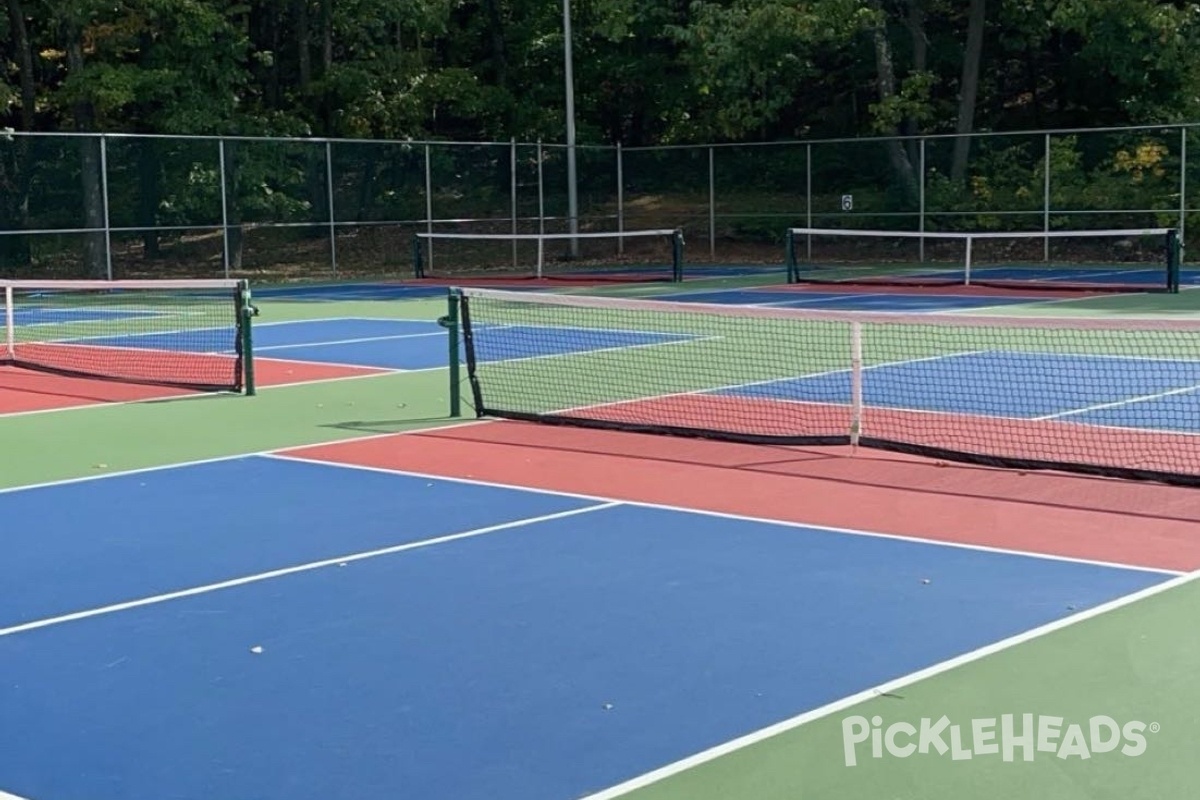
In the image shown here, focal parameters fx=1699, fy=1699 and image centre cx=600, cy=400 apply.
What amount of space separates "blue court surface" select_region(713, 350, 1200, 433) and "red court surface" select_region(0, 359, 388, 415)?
13.6ft

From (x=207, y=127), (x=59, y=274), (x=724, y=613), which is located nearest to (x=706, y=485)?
(x=724, y=613)

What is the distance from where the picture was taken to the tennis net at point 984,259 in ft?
89.9

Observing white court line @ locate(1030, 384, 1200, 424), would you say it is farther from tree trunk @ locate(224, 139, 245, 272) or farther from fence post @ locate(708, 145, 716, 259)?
fence post @ locate(708, 145, 716, 259)

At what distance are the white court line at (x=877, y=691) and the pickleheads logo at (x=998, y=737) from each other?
18 cm

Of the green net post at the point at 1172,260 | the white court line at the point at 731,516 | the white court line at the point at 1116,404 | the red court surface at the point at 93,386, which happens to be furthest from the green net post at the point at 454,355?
the green net post at the point at 1172,260

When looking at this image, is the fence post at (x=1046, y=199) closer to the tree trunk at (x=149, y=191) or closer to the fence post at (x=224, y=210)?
the fence post at (x=224, y=210)

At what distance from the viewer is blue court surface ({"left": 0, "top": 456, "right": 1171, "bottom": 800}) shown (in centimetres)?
500

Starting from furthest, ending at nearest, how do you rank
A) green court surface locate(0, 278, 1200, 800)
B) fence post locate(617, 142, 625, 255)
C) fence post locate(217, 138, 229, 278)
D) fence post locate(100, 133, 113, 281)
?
fence post locate(617, 142, 625, 255) < fence post locate(217, 138, 229, 278) < fence post locate(100, 133, 113, 281) < green court surface locate(0, 278, 1200, 800)

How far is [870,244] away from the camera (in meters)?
35.0

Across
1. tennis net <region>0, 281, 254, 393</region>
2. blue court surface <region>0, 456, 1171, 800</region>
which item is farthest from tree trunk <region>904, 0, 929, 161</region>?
blue court surface <region>0, 456, 1171, 800</region>

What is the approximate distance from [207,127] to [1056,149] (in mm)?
17058

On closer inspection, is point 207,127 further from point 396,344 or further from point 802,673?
point 802,673

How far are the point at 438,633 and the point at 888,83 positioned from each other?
1294 inches

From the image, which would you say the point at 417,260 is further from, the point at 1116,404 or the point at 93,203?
the point at 1116,404
